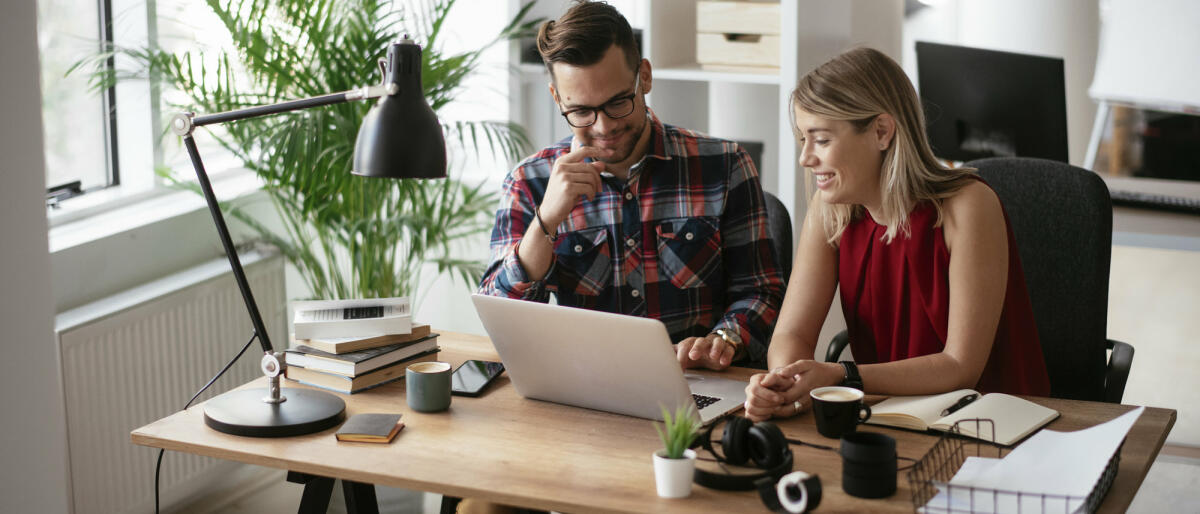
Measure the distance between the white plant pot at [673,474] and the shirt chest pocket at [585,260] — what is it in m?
0.87

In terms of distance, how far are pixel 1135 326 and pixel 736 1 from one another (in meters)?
2.82

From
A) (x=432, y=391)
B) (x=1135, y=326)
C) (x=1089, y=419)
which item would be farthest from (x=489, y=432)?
(x=1135, y=326)

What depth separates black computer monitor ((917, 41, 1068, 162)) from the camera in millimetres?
3240

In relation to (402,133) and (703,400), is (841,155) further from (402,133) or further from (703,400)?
(402,133)

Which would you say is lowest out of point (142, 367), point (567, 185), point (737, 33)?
point (142, 367)

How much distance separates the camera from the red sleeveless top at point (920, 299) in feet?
6.72

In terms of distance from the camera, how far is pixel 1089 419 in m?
1.77

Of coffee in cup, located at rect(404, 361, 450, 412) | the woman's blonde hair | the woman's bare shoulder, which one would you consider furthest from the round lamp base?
the woman's bare shoulder

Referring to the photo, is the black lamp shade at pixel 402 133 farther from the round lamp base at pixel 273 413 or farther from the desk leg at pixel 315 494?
the desk leg at pixel 315 494

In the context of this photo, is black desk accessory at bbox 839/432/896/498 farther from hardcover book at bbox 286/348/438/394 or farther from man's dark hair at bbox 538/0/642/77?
man's dark hair at bbox 538/0/642/77

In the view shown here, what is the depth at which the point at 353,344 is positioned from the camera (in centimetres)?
198

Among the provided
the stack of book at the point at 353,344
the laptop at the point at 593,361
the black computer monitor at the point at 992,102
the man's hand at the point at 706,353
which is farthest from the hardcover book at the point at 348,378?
the black computer monitor at the point at 992,102

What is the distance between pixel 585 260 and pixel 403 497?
4.03 feet

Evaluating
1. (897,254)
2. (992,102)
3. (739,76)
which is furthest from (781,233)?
(992,102)
